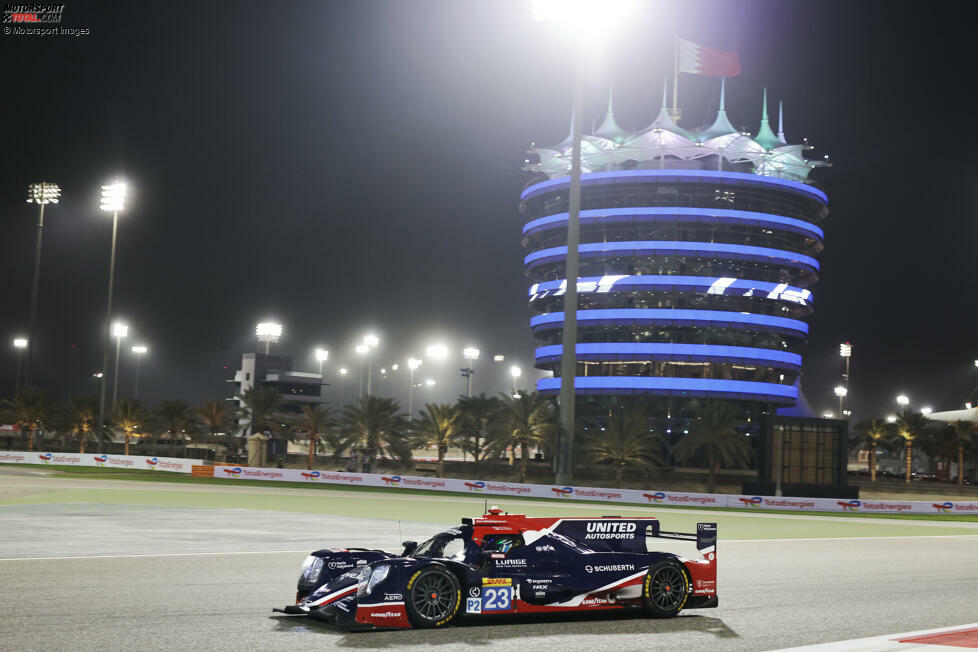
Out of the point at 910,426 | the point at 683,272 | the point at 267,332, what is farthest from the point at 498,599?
the point at 267,332

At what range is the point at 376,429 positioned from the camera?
214 feet

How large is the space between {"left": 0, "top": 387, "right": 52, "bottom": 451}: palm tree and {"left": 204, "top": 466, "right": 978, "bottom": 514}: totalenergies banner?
3108 cm

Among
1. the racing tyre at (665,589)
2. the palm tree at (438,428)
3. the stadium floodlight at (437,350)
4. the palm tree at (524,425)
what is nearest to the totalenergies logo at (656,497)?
the palm tree at (524,425)

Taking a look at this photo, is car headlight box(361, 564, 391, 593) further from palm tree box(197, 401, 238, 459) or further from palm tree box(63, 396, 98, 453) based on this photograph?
palm tree box(63, 396, 98, 453)

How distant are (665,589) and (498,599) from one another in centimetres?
224

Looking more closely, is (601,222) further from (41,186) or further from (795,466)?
(41,186)

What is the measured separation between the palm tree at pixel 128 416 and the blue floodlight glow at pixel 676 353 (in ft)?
149

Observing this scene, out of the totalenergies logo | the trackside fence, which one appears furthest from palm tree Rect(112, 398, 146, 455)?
the totalenergies logo

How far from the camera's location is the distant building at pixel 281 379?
129m

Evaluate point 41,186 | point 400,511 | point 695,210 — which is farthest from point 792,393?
point 400,511

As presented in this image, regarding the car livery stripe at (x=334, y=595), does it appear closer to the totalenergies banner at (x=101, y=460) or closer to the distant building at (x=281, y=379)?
the totalenergies banner at (x=101, y=460)

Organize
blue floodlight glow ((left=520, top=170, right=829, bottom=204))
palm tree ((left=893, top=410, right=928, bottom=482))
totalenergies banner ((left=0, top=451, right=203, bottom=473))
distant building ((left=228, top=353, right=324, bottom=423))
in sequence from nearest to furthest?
totalenergies banner ((left=0, top=451, right=203, bottom=473))
palm tree ((left=893, top=410, right=928, bottom=482))
blue floodlight glow ((left=520, top=170, right=829, bottom=204))
distant building ((left=228, top=353, right=324, bottom=423))

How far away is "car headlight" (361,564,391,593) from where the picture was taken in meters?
10.3

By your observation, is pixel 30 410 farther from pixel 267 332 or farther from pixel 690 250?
pixel 690 250
